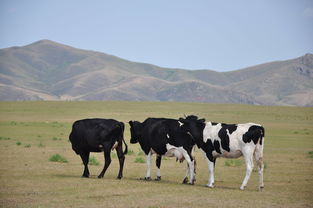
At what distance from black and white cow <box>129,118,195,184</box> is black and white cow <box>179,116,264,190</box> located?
0.38 meters

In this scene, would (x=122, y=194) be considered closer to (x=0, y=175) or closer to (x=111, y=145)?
(x=111, y=145)

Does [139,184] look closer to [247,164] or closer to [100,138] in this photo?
[100,138]

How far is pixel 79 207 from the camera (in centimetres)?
1286

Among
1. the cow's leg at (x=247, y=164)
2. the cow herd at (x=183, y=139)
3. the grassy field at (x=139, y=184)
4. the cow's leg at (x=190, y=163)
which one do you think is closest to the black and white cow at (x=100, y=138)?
the cow herd at (x=183, y=139)

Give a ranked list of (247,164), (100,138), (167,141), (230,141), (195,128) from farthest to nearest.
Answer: (100,138) < (167,141) < (195,128) < (230,141) < (247,164)

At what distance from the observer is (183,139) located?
17.9 metres

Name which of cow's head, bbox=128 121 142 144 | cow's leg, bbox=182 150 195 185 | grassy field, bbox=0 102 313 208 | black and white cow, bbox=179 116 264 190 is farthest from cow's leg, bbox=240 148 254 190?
cow's head, bbox=128 121 142 144

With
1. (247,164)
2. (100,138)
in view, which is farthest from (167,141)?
(247,164)

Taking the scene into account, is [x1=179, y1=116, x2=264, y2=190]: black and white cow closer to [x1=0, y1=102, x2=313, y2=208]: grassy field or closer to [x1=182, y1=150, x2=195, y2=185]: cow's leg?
[x1=182, y1=150, x2=195, y2=185]: cow's leg

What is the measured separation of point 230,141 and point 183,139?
72.9 inches

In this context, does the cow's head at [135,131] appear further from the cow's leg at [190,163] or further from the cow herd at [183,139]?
the cow's leg at [190,163]

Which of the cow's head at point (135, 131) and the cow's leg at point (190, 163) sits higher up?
the cow's head at point (135, 131)

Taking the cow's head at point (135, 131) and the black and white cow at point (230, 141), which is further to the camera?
the cow's head at point (135, 131)

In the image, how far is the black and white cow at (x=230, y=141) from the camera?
1652cm
